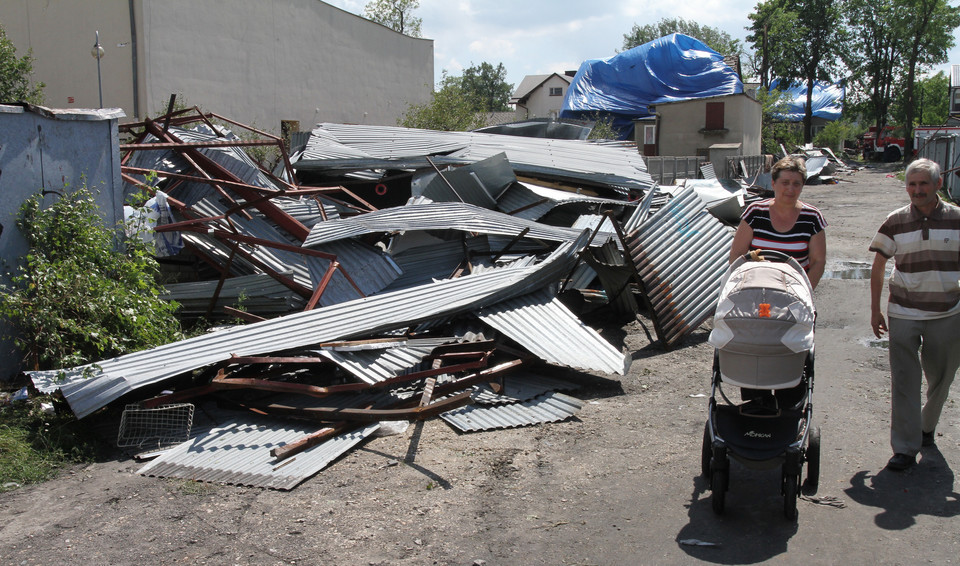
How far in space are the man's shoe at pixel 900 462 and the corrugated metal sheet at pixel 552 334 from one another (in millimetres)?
2003

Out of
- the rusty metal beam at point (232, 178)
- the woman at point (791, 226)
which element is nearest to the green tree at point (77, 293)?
the rusty metal beam at point (232, 178)

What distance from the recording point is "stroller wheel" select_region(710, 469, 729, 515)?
12.3 ft

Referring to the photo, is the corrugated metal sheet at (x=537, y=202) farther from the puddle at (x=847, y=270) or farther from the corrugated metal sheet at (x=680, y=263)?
the puddle at (x=847, y=270)

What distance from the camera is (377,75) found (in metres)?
29.3

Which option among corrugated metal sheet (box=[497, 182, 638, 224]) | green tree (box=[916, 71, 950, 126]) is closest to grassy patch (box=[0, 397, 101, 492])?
corrugated metal sheet (box=[497, 182, 638, 224])

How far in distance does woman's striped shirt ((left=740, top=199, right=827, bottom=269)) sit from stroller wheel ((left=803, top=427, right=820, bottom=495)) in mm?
1040

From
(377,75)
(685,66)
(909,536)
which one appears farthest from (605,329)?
(685,66)

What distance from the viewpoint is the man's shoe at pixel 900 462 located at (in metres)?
4.30

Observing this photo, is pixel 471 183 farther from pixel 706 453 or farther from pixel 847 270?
pixel 706 453

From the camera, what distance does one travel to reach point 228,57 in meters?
22.9

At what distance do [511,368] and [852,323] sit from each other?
4.66m

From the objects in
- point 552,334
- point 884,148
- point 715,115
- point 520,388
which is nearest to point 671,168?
point 715,115

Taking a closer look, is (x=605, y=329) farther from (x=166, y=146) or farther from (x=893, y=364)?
(x=166, y=146)

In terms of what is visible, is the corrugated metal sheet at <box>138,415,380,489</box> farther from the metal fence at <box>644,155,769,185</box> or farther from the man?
the metal fence at <box>644,155,769,185</box>
